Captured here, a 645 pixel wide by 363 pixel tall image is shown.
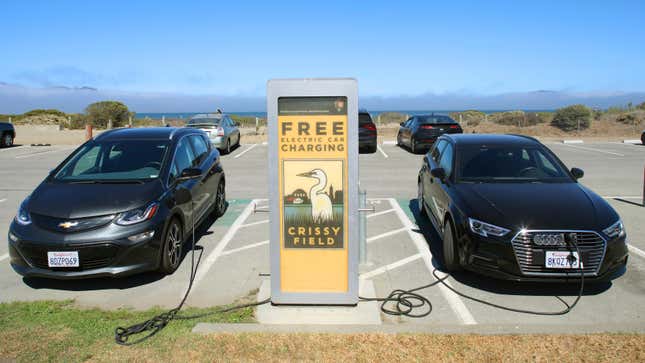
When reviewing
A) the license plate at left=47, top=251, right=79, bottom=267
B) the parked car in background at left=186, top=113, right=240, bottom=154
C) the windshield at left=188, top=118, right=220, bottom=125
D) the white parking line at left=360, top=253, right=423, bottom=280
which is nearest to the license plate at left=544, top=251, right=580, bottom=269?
the white parking line at left=360, top=253, right=423, bottom=280

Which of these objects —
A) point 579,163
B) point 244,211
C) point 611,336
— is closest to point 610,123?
point 579,163

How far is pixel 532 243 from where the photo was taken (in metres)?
5.61

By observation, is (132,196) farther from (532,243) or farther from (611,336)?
(611,336)

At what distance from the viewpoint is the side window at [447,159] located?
7.63m

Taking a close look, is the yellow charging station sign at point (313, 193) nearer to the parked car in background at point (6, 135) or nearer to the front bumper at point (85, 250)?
the front bumper at point (85, 250)

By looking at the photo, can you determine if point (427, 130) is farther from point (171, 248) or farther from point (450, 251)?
point (171, 248)

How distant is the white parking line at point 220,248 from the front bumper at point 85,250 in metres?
0.80

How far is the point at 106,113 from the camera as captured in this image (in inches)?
1836

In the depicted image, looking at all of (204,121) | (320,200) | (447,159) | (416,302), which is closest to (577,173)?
(447,159)

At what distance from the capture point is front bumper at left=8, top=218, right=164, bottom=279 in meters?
5.76

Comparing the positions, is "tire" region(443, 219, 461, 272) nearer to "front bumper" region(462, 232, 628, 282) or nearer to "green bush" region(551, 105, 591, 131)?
"front bumper" region(462, 232, 628, 282)

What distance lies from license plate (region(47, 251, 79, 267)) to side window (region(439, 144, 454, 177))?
469 centimetres

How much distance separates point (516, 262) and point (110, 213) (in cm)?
428

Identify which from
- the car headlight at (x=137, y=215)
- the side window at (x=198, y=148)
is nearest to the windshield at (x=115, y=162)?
the car headlight at (x=137, y=215)
